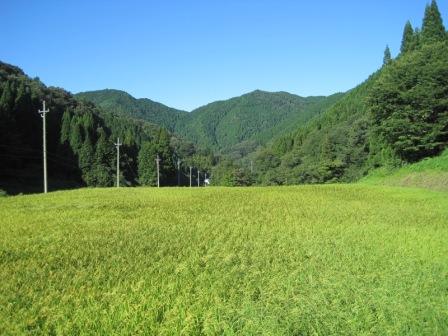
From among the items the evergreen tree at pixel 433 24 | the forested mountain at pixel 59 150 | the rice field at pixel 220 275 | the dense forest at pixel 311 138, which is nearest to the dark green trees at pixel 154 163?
the forested mountain at pixel 59 150

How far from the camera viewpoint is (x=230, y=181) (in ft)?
384

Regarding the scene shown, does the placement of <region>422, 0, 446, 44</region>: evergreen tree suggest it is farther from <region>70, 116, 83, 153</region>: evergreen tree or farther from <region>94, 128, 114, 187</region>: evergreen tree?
<region>70, 116, 83, 153</region>: evergreen tree

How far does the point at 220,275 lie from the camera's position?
9.82 meters

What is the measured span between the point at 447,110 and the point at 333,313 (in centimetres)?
4663

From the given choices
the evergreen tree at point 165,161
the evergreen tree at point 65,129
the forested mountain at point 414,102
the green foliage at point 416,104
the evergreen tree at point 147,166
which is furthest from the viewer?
the evergreen tree at point 165,161

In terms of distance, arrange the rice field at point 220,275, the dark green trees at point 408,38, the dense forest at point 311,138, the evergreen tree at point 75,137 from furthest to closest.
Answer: the evergreen tree at point 75,137, the dark green trees at point 408,38, the dense forest at point 311,138, the rice field at point 220,275

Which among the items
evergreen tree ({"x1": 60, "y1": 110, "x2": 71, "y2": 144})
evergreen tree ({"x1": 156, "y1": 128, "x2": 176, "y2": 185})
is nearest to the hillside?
evergreen tree ({"x1": 60, "y1": 110, "x2": 71, "y2": 144})

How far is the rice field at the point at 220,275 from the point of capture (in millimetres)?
7074

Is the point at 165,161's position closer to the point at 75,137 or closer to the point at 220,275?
the point at 75,137

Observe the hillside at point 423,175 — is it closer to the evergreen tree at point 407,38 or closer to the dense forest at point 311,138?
the dense forest at point 311,138

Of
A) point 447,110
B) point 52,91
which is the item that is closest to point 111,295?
point 447,110

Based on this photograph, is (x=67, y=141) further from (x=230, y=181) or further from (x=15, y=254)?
(x=15, y=254)

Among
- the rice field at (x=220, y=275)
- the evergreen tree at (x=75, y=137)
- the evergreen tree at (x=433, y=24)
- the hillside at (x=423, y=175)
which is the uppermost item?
the evergreen tree at (x=433, y=24)

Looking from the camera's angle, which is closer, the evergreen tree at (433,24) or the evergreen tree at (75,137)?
the evergreen tree at (433,24)
